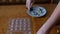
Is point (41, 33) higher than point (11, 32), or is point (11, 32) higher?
point (41, 33)

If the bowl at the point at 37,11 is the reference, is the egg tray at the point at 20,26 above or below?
below

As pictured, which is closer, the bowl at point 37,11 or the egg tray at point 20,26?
the egg tray at point 20,26

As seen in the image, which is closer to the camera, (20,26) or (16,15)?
(20,26)

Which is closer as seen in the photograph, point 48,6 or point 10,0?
point 48,6

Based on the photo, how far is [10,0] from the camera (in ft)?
5.60

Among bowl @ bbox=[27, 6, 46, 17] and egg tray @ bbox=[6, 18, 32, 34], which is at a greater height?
bowl @ bbox=[27, 6, 46, 17]

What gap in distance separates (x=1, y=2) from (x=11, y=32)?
2.00 ft

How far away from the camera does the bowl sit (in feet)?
4.34

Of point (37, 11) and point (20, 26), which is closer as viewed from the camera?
point (20, 26)

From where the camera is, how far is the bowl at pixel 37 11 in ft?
4.34

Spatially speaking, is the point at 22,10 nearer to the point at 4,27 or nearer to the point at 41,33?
the point at 4,27

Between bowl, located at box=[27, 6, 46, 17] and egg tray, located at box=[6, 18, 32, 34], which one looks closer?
egg tray, located at box=[6, 18, 32, 34]

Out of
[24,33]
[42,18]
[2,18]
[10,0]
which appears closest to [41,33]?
[24,33]

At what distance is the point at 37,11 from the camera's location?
4.47ft
